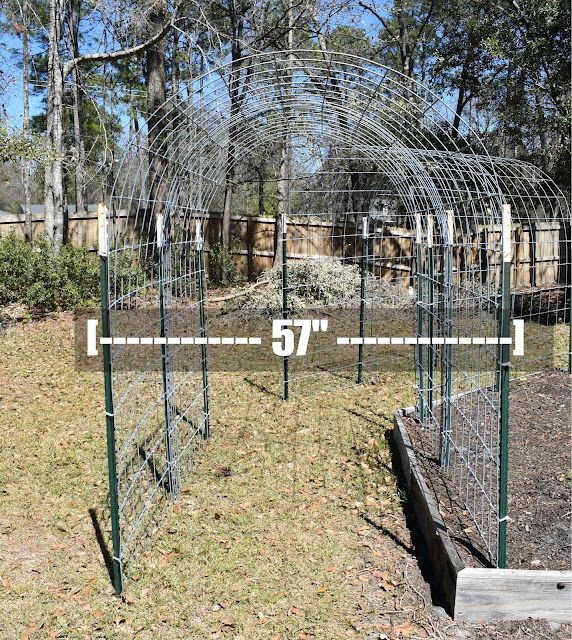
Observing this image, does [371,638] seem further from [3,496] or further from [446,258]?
[3,496]

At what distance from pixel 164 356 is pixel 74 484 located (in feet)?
4.61

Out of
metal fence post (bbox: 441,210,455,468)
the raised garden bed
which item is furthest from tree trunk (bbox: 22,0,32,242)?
the raised garden bed

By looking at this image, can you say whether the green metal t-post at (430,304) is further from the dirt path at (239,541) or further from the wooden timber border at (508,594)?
the wooden timber border at (508,594)

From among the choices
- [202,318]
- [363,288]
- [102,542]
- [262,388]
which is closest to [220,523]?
[102,542]

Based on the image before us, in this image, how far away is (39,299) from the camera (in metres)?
10.3

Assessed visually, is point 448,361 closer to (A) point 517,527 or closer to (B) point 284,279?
(A) point 517,527

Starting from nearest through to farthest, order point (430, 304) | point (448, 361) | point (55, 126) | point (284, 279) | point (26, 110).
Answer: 1. point (448, 361)
2. point (430, 304)
3. point (284, 279)
4. point (55, 126)
5. point (26, 110)

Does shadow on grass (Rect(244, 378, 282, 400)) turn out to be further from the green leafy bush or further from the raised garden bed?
the green leafy bush

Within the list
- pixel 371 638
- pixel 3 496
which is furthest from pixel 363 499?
pixel 3 496

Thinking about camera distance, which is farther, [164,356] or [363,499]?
[363,499]

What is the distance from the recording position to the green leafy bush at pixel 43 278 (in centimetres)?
1034

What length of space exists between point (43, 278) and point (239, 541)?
26.8 feet

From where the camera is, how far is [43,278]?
1048 cm

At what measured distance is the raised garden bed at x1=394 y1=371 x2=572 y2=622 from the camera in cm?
278
